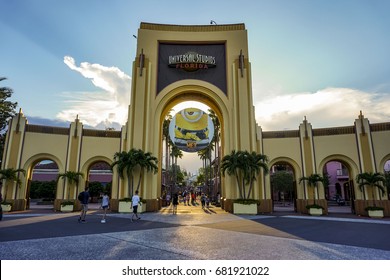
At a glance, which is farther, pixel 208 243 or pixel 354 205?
pixel 354 205

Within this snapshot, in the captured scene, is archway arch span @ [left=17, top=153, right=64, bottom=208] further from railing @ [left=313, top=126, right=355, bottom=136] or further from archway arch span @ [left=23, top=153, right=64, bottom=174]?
railing @ [left=313, top=126, right=355, bottom=136]

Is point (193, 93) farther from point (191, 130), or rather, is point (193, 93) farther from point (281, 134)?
point (281, 134)

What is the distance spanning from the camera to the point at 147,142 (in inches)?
859

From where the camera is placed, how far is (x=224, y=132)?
2356 cm

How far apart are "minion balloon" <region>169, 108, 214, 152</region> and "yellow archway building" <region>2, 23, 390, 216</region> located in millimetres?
1723

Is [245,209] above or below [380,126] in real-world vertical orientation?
below

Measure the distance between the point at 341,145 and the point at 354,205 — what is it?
5.34 metres

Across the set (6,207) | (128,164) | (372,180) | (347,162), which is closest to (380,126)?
(347,162)

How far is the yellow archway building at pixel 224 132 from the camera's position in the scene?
21.1 metres

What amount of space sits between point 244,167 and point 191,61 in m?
11.8

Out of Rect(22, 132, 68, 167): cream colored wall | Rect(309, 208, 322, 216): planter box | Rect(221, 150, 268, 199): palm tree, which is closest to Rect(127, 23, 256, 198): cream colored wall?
Rect(221, 150, 268, 199): palm tree

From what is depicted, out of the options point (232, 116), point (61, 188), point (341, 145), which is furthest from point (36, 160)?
point (341, 145)
